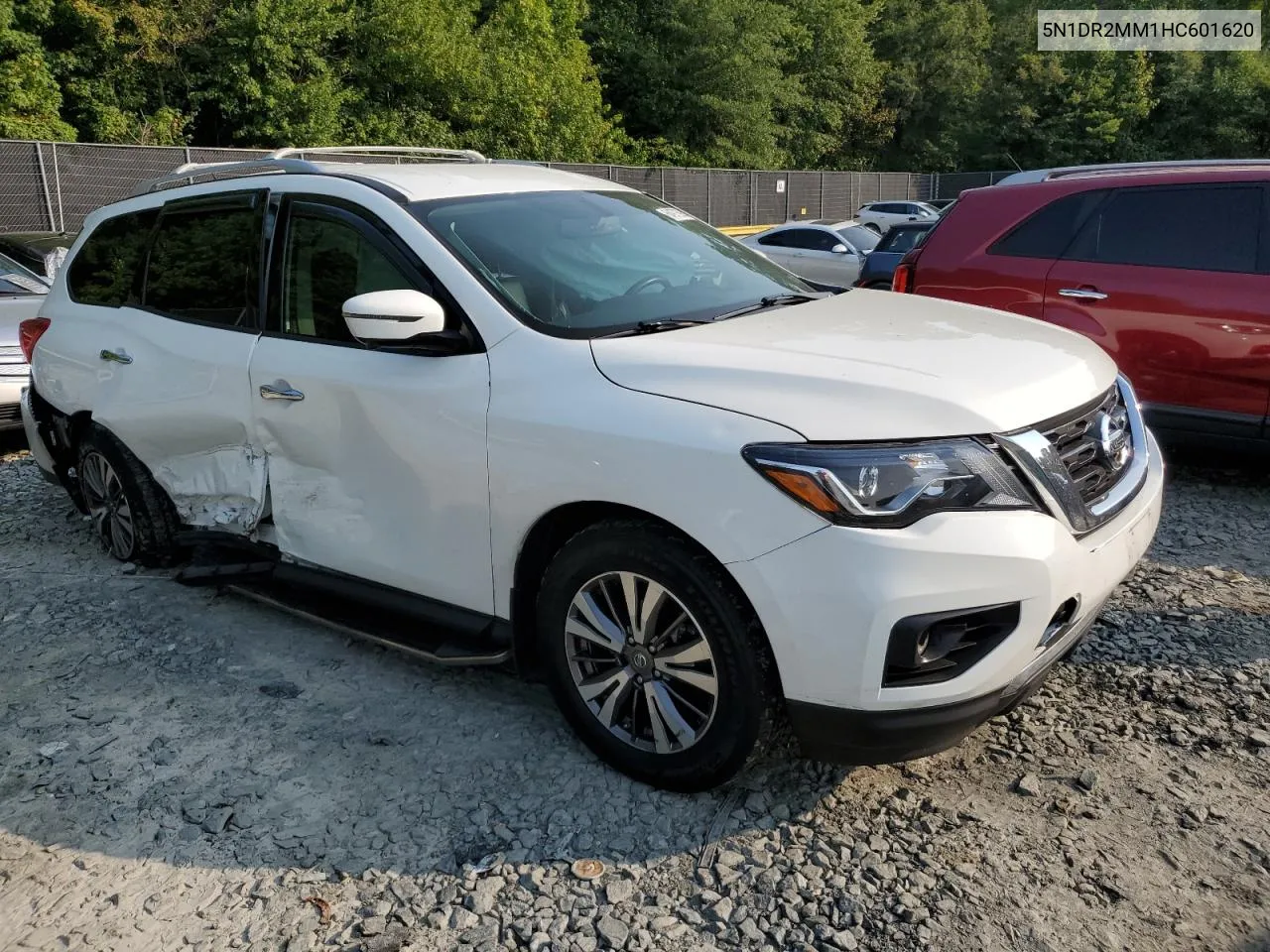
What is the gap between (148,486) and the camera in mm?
4566

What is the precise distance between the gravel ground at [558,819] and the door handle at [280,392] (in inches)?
40.2

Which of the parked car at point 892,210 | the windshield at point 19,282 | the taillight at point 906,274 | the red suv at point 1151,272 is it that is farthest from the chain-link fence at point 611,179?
the red suv at point 1151,272

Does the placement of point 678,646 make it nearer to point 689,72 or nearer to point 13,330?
point 13,330

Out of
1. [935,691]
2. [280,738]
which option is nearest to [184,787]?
[280,738]

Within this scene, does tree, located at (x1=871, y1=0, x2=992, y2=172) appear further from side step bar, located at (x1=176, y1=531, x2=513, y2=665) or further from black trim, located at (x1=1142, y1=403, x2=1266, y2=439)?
side step bar, located at (x1=176, y1=531, x2=513, y2=665)

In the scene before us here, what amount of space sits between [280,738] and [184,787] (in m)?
0.34

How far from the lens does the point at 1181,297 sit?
549 centimetres

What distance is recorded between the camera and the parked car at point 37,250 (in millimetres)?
9355

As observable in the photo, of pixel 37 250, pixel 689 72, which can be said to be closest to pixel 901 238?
pixel 37 250

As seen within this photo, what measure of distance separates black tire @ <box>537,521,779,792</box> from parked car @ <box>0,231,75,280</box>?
8.09 meters

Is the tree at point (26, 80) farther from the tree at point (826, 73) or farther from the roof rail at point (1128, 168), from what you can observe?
the tree at point (826, 73)

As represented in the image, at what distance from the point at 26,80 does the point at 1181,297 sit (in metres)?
25.3

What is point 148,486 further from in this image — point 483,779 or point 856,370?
point 856,370

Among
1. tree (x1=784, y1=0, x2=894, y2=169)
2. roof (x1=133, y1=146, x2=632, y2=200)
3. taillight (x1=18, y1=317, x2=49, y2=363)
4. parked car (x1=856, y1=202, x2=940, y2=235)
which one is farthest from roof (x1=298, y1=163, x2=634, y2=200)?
tree (x1=784, y1=0, x2=894, y2=169)
